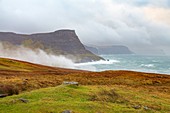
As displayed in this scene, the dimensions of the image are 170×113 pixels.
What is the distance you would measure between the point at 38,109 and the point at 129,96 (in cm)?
1053

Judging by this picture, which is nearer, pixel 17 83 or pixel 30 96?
pixel 30 96

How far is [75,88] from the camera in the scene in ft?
87.5

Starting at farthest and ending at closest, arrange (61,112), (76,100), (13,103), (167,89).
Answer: (167,89), (76,100), (13,103), (61,112)

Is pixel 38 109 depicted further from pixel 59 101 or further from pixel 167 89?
pixel 167 89

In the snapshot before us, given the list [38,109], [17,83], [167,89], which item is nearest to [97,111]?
[38,109]

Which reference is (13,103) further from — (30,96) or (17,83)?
(17,83)

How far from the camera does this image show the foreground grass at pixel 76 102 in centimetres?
2058

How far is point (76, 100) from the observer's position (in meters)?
23.3

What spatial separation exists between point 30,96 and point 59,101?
2.76 meters

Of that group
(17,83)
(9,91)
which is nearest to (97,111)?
(9,91)

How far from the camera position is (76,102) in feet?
73.4

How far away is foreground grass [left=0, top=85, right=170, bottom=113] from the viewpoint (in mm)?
20578

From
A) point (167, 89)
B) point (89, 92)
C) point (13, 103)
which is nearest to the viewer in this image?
point (13, 103)

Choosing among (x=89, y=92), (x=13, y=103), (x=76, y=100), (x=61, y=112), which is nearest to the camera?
(x=61, y=112)
